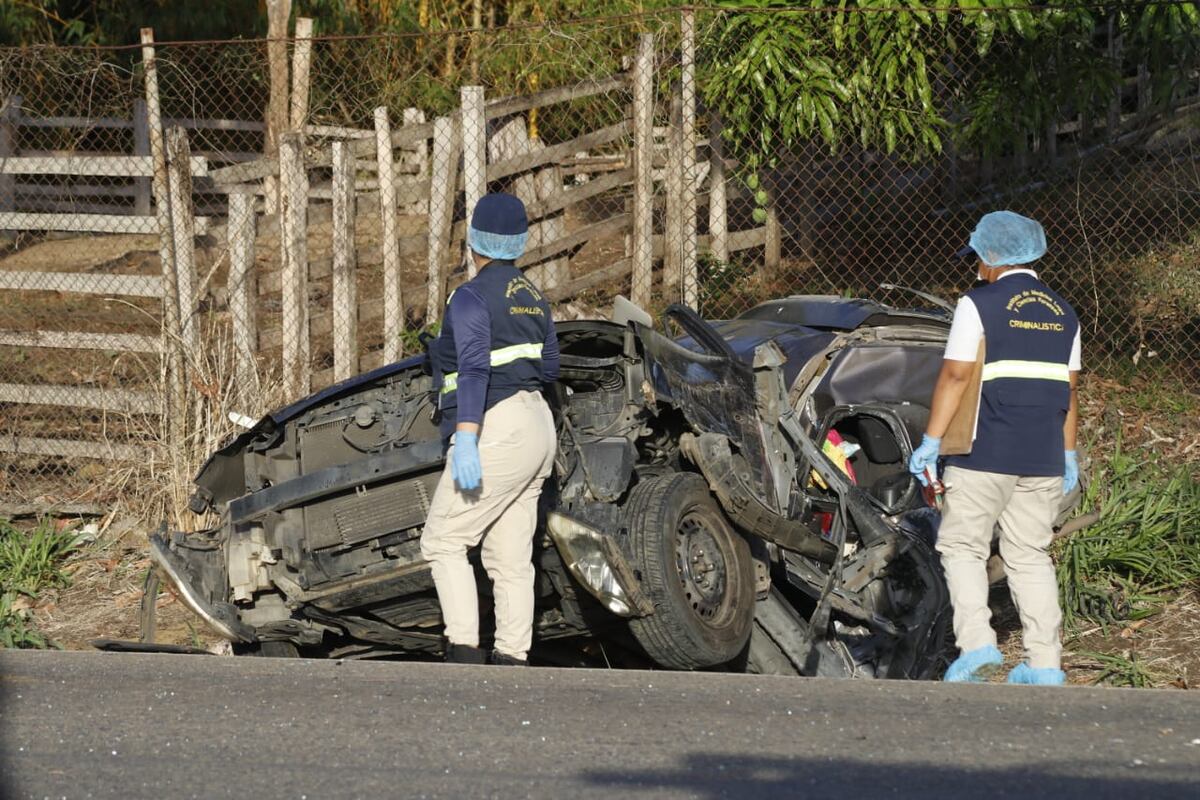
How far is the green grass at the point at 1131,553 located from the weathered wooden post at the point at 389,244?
4212 mm

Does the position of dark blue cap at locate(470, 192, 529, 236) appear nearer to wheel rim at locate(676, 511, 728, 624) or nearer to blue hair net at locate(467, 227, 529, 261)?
blue hair net at locate(467, 227, 529, 261)

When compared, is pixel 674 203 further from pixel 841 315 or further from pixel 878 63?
pixel 841 315

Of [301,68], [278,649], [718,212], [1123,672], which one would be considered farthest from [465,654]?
[301,68]

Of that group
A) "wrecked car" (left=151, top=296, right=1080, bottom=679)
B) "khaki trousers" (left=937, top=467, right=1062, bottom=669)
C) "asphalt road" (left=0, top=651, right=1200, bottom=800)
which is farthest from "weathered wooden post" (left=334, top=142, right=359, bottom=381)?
"khaki trousers" (left=937, top=467, right=1062, bottom=669)

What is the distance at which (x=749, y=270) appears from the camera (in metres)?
10.9

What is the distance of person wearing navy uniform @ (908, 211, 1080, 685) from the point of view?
5188 mm

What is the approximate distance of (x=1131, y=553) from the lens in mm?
7410

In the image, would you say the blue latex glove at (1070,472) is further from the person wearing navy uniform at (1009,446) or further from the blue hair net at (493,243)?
the blue hair net at (493,243)

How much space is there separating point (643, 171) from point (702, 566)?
14.0ft

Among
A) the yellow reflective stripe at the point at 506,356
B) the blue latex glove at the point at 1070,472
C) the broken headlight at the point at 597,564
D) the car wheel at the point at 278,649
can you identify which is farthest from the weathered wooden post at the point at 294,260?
the blue latex glove at the point at 1070,472

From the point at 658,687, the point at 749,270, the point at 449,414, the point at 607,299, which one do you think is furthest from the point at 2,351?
the point at 658,687

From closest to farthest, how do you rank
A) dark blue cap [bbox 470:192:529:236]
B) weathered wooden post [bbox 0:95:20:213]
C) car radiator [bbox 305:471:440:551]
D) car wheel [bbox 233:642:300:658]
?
dark blue cap [bbox 470:192:529:236]
car radiator [bbox 305:471:440:551]
car wheel [bbox 233:642:300:658]
weathered wooden post [bbox 0:95:20:213]

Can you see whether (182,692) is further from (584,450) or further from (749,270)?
(749,270)

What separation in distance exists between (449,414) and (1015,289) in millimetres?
2116
